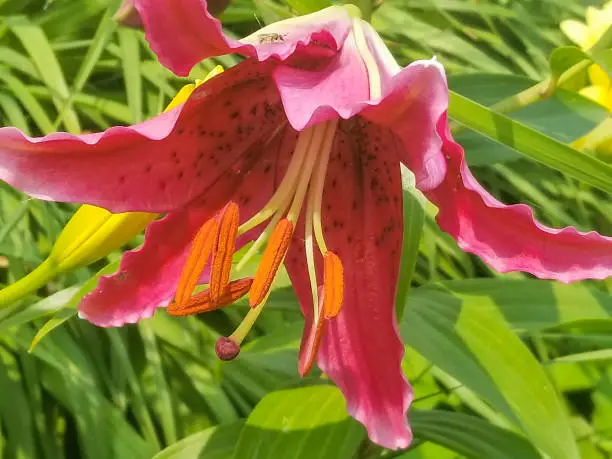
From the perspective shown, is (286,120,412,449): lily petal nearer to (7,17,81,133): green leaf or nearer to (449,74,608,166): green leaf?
(449,74,608,166): green leaf

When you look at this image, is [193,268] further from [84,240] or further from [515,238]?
[515,238]

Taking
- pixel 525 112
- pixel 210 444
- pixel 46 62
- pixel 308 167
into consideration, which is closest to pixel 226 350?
pixel 308 167

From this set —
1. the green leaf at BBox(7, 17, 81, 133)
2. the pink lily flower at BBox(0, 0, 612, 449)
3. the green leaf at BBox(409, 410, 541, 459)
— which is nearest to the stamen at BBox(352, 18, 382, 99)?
the pink lily flower at BBox(0, 0, 612, 449)

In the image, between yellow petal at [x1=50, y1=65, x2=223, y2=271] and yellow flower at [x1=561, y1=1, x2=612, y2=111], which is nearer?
yellow petal at [x1=50, y1=65, x2=223, y2=271]

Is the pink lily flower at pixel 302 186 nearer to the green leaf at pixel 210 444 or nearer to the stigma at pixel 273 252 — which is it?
the stigma at pixel 273 252

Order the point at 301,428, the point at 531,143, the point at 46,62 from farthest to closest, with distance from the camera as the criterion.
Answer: the point at 46,62 < the point at 301,428 < the point at 531,143

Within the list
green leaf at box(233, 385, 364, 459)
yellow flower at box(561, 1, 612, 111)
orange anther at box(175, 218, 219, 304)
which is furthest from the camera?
yellow flower at box(561, 1, 612, 111)
